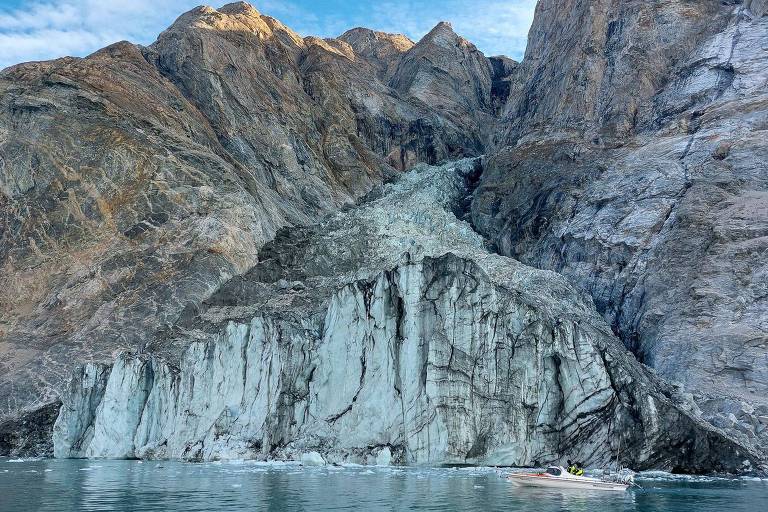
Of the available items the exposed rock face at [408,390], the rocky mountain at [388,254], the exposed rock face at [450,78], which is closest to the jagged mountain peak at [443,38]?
the exposed rock face at [450,78]

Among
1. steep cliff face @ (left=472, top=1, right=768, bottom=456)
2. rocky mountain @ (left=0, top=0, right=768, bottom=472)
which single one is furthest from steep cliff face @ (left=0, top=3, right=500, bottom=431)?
steep cliff face @ (left=472, top=1, right=768, bottom=456)

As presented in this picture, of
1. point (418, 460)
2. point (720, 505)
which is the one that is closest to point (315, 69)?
point (418, 460)

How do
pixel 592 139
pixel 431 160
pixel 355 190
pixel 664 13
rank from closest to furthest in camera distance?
pixel 592 139 < pixel 664 13 < pixel 355 190 < pixel 431 160

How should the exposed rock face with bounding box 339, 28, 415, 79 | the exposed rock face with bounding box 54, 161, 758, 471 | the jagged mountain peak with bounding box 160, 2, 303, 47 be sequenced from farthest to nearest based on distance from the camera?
1. the exposed rock face with bounding box 339, 28, 415, 79
2. the jagged mountain peak with bounding box 160, 2, 303, 47
3. the exposed rock face with bounding box 54, 161, 758, 471

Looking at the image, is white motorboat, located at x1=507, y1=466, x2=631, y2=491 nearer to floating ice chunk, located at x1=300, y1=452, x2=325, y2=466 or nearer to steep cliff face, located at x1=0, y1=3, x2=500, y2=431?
floating ice chunk, located at x1=300, y1=452, x2=325, y2=466

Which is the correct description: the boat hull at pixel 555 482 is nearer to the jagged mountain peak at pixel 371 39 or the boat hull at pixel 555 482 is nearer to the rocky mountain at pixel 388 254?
the rocky mountain at pixel 388 254

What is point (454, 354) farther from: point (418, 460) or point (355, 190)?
point (355, 190)

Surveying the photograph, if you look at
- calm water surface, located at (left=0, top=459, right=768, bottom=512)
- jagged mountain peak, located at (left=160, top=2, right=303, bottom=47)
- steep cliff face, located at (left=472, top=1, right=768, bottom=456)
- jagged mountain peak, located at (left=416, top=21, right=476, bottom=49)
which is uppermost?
jagged mountain peak, located at (left=416, top=21, right=476, bottom=49)
